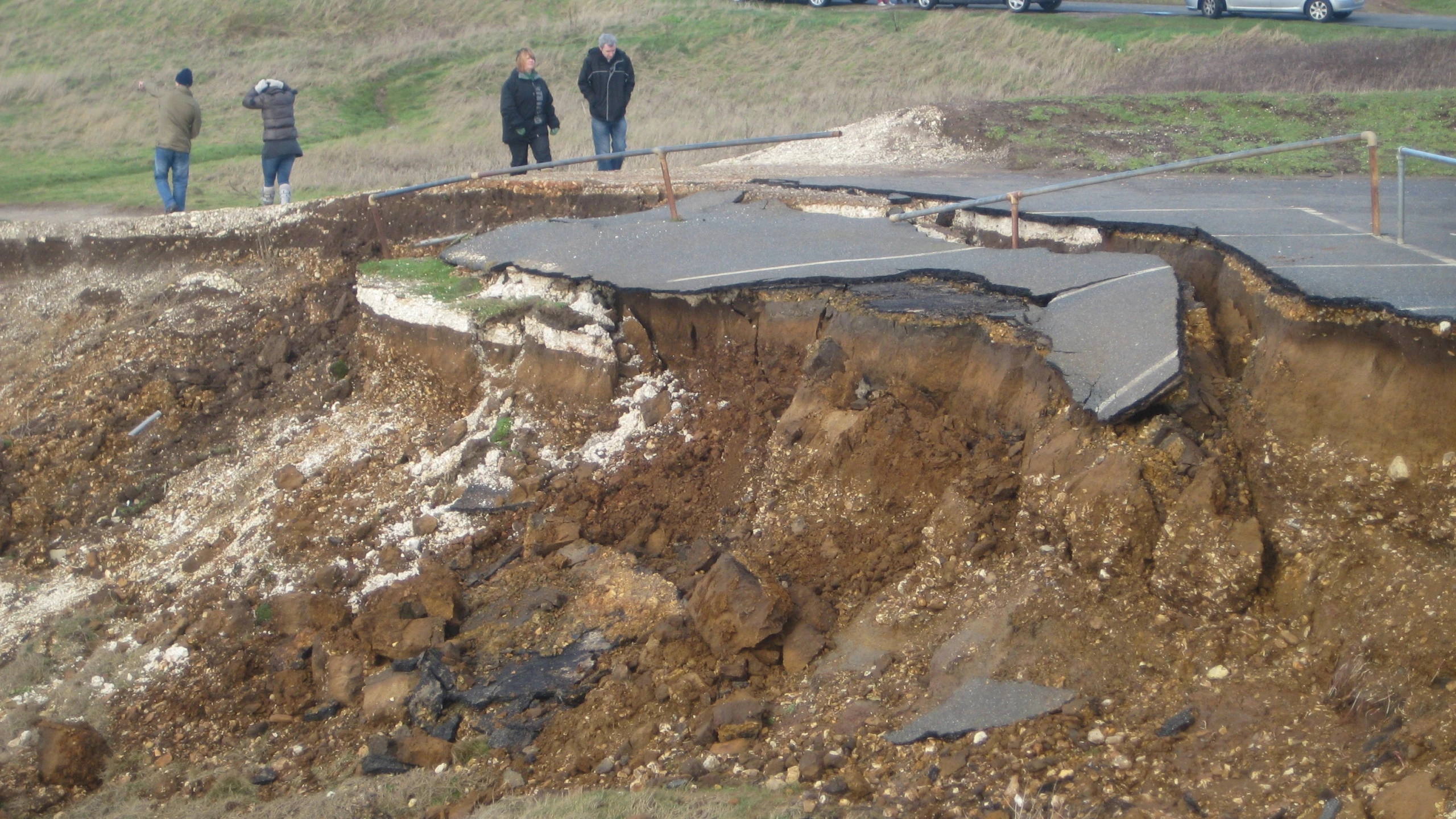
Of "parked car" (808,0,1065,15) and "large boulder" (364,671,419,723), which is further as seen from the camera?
→ "parked car" (808,0,1065,15)

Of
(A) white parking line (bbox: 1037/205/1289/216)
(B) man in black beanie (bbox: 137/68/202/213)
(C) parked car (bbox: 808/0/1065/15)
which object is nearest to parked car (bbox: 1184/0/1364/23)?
(C) parked car (bbox: 808/0/1065/15)

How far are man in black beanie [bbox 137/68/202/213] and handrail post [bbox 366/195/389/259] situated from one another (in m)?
2.94

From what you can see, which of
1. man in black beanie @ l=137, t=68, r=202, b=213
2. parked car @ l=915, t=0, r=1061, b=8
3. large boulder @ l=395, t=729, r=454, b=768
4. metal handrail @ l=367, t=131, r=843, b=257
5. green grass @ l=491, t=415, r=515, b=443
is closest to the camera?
large boulder @ l=395, t=729, r=454, b=768

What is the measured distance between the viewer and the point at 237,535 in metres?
7.64

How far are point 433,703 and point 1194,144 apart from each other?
10513 millimetres

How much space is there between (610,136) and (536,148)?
100cm

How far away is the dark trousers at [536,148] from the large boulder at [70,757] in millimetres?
8028

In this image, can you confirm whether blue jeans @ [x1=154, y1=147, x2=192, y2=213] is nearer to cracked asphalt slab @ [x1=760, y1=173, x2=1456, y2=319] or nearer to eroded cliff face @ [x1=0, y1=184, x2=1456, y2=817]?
eroded cliff face @ [x1=0, y1=184, x2=1456, y2=817]

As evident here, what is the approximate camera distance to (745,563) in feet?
20.3

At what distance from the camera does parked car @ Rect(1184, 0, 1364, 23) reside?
2273cm

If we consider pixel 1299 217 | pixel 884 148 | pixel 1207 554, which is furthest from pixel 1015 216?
pixel 884 148

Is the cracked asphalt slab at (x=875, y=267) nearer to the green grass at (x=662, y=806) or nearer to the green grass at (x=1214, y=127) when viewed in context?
the green grass at (x=662, y=806)

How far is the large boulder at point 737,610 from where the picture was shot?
18.0 ft

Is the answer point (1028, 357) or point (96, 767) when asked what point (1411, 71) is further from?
point (96, 767)
